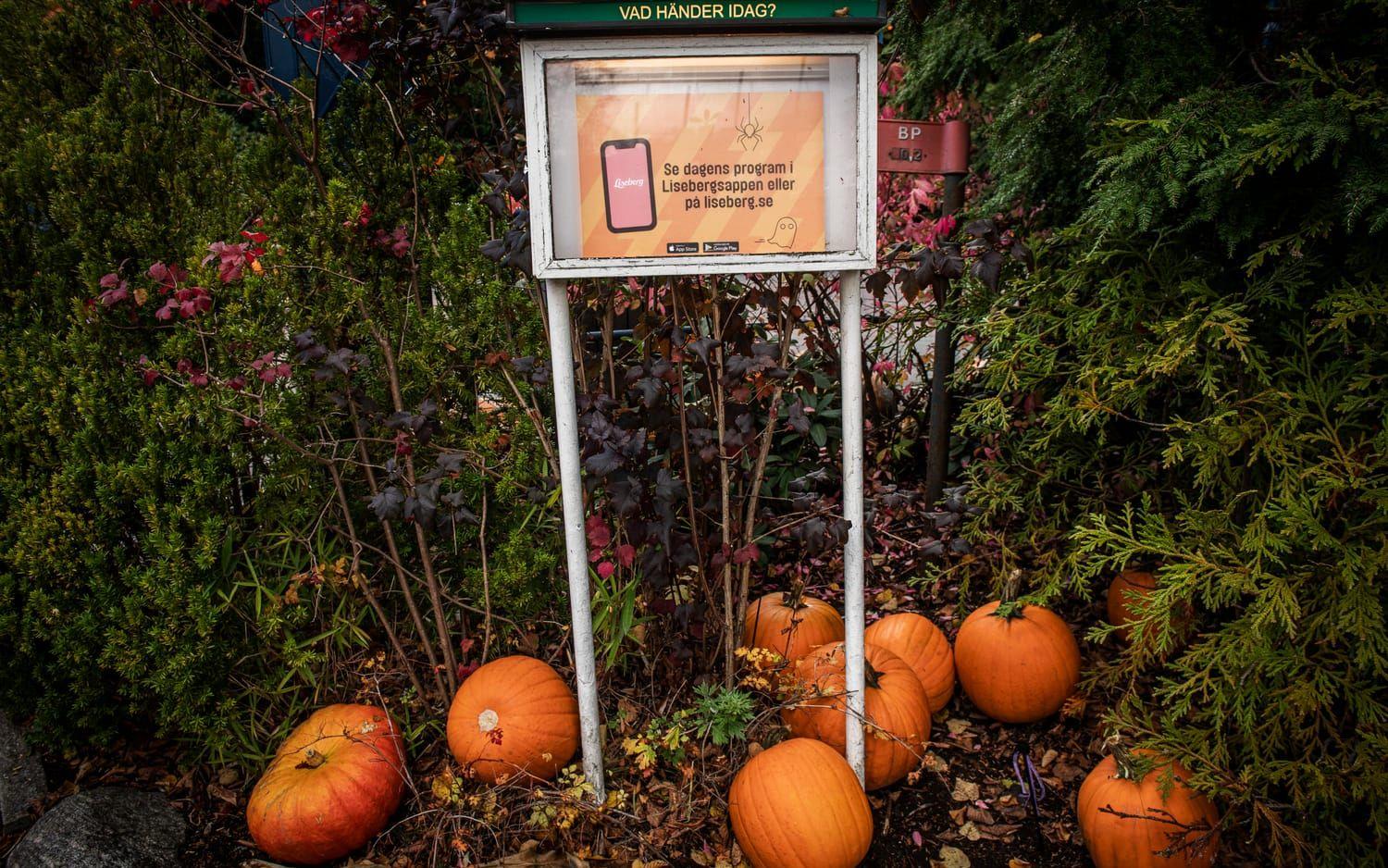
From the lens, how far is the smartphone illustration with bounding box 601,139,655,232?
2027 millimetres

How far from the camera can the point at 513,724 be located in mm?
2484

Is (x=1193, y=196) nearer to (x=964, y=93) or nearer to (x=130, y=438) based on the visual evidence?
(x=964, y=93)

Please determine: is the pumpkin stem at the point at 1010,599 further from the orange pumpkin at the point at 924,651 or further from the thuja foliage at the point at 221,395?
the thuja foliage at the point at 221,395

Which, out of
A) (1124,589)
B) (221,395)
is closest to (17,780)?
(221,395)

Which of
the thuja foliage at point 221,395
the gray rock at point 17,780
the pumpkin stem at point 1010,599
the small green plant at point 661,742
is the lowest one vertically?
the gray rock at point 17,780

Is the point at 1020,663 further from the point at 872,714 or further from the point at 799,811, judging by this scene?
the point at 799,811

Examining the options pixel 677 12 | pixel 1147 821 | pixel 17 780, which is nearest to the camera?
pixel 677 12

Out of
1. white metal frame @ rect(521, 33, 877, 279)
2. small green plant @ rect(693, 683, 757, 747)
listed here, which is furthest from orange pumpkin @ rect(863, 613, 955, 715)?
white metal frame @ rect(521, 33, 877, 279)

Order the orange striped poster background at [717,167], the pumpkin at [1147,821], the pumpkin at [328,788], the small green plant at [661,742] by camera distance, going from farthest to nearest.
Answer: the small green plant at [661,742] → the pumpkin at [328,788] → the pumpkin at [1147,821] → the orange striped poster background at [717,167]

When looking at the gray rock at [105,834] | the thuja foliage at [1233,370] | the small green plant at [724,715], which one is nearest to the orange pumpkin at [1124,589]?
the thuja foliage at [1233,370]

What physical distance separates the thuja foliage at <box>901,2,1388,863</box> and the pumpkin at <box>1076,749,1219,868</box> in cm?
9

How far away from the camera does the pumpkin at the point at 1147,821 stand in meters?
2.18

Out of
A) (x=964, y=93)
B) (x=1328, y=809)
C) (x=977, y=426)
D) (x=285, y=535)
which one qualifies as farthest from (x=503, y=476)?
(x=964, y=93)

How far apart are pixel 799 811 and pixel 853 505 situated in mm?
782
